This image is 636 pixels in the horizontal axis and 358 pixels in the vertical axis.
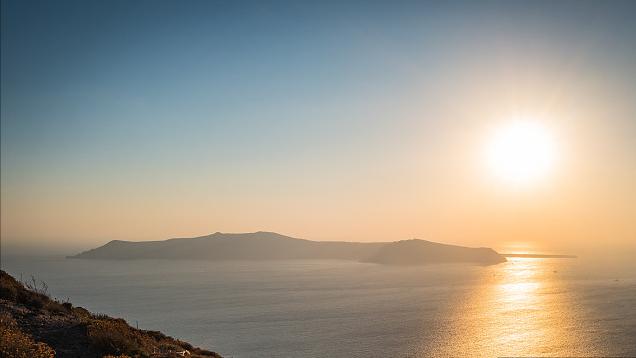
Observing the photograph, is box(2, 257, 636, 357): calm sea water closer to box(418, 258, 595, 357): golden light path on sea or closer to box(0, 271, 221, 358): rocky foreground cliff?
box(418, 258, 595, 357): golden light path on sea

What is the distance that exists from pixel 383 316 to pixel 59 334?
6049 cm

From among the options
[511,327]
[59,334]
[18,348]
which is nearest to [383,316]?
[511,327]

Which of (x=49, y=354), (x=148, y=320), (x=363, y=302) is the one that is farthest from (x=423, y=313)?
(x=49, y=354)

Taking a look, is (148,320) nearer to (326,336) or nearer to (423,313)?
(326,336)

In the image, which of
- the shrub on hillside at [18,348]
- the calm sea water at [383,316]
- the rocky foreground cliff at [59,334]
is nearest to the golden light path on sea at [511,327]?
the calm sea water at [383,316]

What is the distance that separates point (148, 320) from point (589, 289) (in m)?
105

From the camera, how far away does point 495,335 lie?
179ft

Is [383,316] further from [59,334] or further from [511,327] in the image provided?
[59,334]

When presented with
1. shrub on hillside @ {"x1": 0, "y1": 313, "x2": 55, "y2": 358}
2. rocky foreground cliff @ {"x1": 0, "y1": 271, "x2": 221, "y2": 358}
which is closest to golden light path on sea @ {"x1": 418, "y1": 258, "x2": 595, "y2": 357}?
rocky foreground cliff @ {"x1": 0, "y1": 271, "x2": 221, "y2": 358}

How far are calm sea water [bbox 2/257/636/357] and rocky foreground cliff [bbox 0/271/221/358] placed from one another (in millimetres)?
25324

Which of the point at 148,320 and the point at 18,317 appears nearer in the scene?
the point at 18,317

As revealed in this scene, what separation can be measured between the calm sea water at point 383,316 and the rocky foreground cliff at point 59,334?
2532 cm

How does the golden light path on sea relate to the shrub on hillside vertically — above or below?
below

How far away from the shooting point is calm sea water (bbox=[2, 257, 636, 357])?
48000 mm
